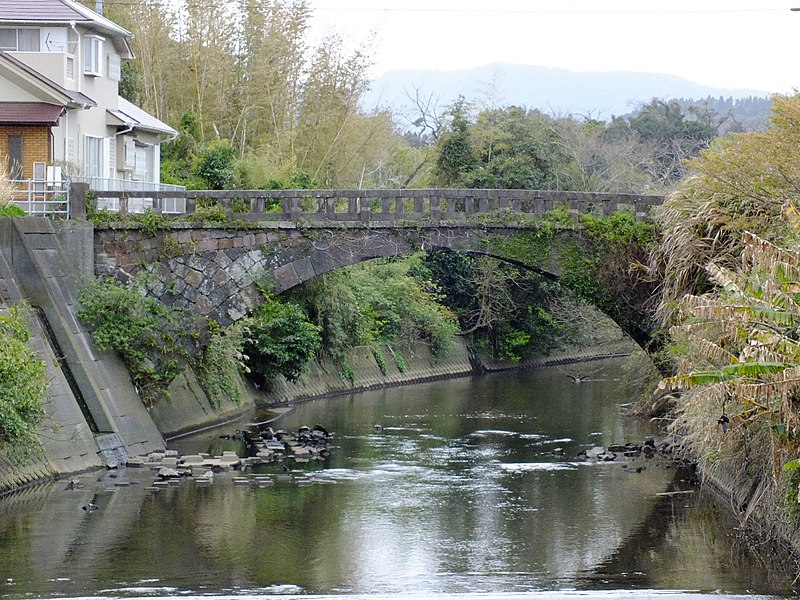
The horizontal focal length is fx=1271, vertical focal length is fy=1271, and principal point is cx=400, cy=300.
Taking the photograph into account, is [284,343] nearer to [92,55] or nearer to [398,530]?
[92,55]

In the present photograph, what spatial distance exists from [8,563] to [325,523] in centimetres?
593

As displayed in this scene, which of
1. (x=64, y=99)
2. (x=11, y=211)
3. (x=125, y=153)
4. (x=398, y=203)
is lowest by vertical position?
(x=11, y=211)

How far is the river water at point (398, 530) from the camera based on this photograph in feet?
63.4

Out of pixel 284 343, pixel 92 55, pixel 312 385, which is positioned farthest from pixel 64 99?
pixel 312 385

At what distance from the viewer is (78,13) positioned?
37.1 meters

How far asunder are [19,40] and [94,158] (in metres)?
4.13

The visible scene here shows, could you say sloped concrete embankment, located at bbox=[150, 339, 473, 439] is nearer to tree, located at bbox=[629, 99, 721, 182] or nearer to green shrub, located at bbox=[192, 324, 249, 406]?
green shrub, located at bbox=[192, 324, 249, 406]

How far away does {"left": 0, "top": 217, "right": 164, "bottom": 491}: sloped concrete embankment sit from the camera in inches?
1074

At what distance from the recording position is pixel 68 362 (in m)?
29.1

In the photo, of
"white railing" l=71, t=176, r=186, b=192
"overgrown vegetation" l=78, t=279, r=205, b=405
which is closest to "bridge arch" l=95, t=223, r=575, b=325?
"overgrown vegetation" l=78, t=279, r=205, b=405

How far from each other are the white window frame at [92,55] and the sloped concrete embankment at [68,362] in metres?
8.85

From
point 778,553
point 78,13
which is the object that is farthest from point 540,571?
point 78,13

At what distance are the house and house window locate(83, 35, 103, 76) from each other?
3 cm

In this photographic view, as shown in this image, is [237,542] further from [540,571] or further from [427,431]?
[427,431]
